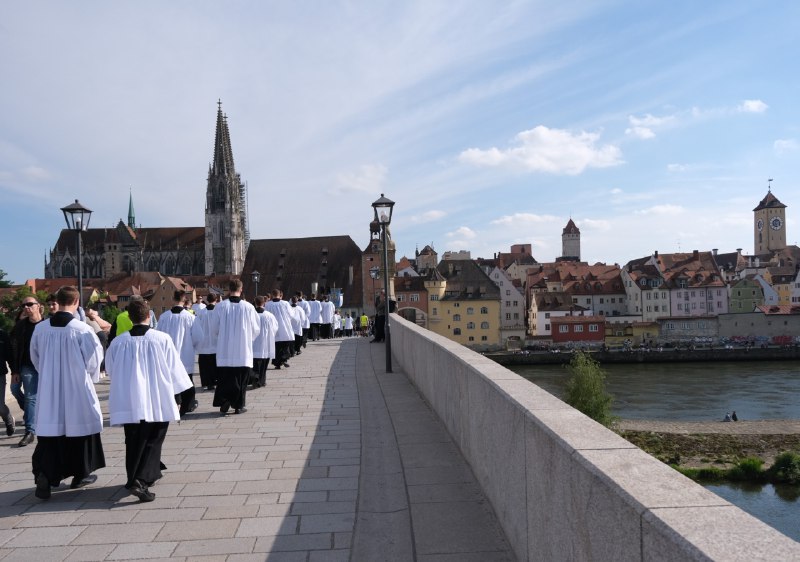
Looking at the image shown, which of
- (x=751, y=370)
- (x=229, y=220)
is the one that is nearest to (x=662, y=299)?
(x=751, y=370)

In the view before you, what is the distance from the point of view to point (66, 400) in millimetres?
6203

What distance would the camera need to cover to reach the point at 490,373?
557cm

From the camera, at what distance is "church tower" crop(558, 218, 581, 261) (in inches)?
6924

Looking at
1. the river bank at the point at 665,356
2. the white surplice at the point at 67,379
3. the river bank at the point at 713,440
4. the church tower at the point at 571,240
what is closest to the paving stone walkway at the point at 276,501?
the white surplice at the point at 67,379

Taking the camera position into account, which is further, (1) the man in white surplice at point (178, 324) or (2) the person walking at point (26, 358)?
(1) the man in white surplice at point (178, 324)

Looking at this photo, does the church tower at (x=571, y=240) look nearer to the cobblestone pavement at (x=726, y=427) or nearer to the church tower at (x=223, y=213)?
the church tower at (x=223, y=213)

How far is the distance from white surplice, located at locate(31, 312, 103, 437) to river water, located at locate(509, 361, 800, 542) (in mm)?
23455

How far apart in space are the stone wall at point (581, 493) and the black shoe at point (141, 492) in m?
2.55

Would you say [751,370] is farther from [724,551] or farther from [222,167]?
[222,167]

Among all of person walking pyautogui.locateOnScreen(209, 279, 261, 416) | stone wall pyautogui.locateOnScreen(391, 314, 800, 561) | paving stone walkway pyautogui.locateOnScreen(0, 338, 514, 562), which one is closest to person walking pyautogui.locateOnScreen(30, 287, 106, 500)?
paving stone walkway pyautogui.locateOnScreen(0, 338, 514, 562)

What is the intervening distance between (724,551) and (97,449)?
571cm

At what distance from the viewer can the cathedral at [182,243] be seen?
119000mm

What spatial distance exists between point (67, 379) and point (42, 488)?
0.91m

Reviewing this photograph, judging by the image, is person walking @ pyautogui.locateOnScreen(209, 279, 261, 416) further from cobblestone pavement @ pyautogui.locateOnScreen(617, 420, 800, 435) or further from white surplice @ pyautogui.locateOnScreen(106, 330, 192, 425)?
cobblestone pavement @ pyautogui.locateOnScreen(617, 420, 800, 435)
